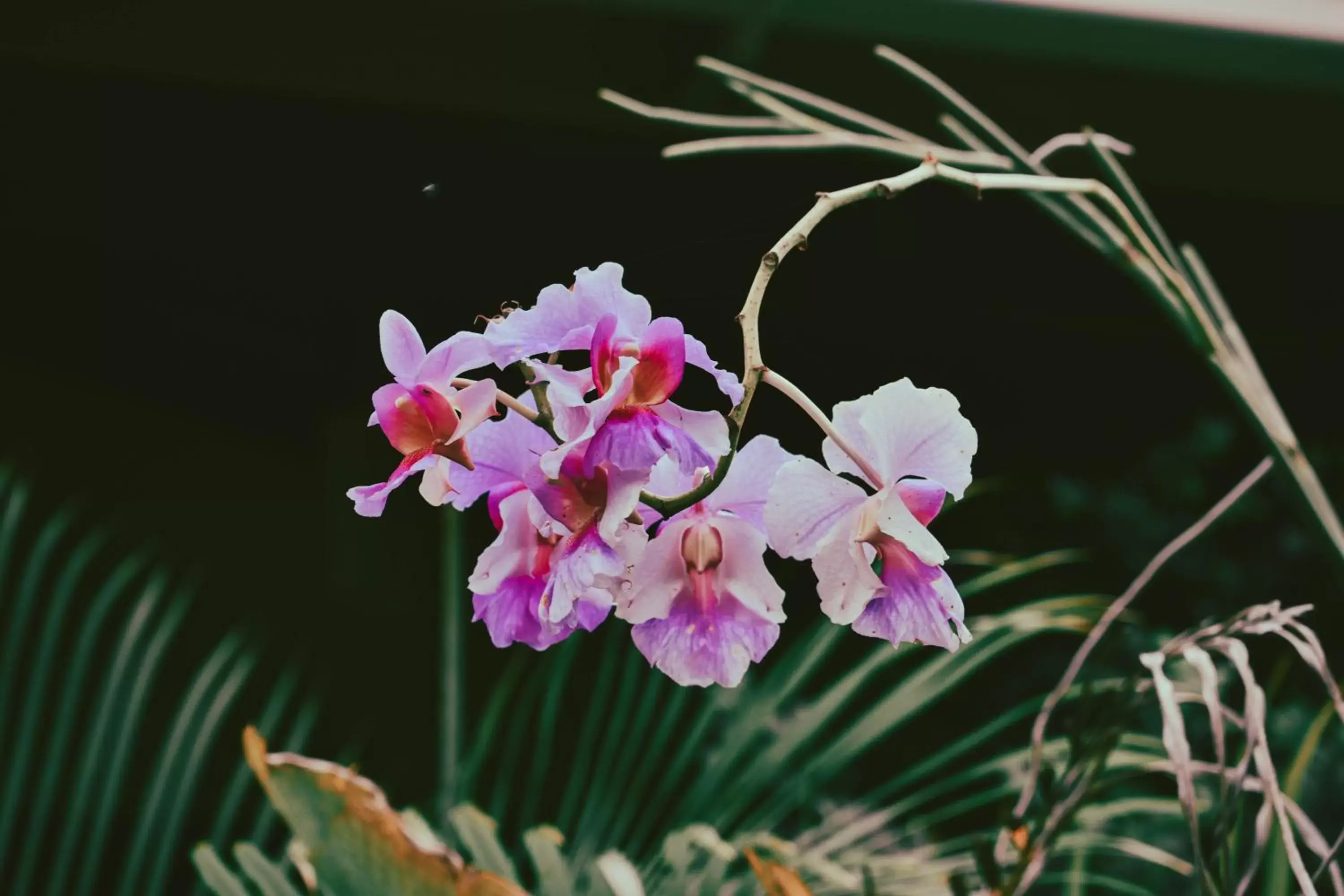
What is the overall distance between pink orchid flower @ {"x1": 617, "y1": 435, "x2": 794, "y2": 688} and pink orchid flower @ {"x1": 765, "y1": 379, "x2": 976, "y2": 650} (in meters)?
0.02

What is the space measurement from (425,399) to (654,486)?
76 millimetres

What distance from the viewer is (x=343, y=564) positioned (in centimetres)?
203

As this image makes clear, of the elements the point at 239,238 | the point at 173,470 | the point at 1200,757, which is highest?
the point at 239,238

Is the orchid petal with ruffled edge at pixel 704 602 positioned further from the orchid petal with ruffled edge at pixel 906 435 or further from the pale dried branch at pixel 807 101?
the pale dried branch at pixel 807 101

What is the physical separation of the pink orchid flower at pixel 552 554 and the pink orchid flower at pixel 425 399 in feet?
0.04

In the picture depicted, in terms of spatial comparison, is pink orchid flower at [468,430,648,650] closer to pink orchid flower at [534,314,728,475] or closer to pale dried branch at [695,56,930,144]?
pink orchid flower at [534,314,728,475]

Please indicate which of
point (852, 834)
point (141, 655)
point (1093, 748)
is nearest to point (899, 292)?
point (852, 834)

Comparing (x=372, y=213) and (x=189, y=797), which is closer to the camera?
(x=372, y=213)

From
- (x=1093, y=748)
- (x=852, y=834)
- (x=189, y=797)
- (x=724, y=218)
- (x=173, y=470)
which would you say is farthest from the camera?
(x=173, y=470)

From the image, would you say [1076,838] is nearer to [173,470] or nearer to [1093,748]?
[1093,748]

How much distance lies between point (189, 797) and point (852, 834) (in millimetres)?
624

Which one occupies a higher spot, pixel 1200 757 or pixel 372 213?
pixel 372 213

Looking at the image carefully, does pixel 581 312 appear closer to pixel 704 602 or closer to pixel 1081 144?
pixel 704 602

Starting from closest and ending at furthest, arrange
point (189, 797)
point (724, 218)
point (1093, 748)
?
point (724, 218) < point (1093, 748) < point (189, 797)
